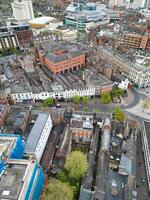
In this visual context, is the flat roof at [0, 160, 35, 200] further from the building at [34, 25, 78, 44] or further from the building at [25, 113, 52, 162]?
the building at [34, 25, 78, 44]

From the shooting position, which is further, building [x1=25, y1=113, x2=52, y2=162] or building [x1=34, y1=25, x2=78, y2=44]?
building [x1=34, y1=25, x2=78, y2=44]

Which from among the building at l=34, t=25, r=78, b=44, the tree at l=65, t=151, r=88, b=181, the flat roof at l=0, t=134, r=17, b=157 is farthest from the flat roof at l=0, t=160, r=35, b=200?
the building at l=34, t=25, r=78, b=44

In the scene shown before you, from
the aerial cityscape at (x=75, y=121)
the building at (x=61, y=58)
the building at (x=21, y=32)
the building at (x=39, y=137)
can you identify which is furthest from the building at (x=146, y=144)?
the building at (x=21, y=32)

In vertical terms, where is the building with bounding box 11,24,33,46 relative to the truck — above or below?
above

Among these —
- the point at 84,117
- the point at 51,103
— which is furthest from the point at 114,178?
the point at 51,103

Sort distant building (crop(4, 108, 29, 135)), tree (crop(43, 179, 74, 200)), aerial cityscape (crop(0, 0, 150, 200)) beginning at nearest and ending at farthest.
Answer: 1. tree (crop(43, 179, 74, 200))
2. aerial cityscape (crop(0, 0, 150, 200))
3. distant building (crop(4, 108, 29, 135))

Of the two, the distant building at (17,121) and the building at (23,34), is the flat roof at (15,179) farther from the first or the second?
the building at (23,34)

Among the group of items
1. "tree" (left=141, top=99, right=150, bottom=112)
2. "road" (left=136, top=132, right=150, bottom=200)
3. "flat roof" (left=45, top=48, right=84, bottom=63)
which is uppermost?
"flat roof" (left=45, top=48, right=84, bottom=63)
